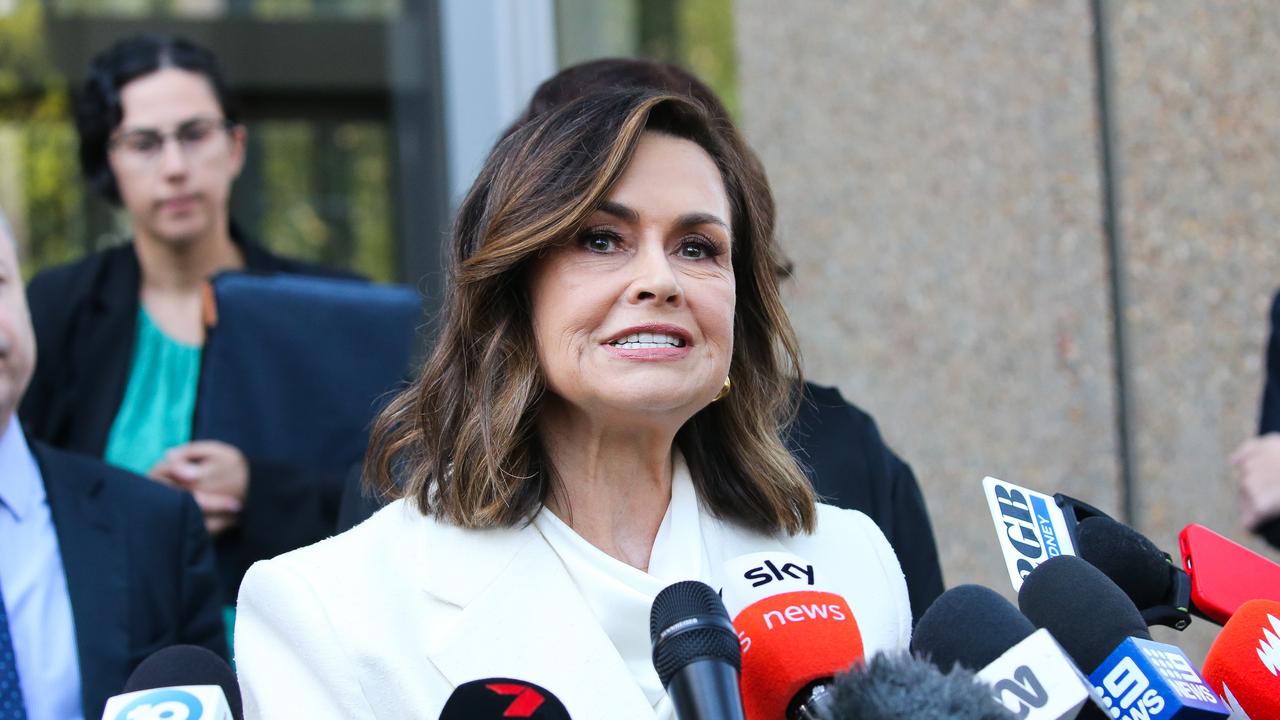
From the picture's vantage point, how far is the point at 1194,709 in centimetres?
172

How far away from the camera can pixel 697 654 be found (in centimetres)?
161

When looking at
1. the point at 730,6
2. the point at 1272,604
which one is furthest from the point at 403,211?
the point at 1272,604

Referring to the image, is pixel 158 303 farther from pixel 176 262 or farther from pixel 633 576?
pixel 633 576

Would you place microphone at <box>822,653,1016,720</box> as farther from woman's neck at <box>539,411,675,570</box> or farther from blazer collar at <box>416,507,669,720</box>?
woman's neck at <box>539,411,675,570</box>

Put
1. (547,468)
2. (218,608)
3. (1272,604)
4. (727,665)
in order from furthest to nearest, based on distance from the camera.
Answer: (218,608), (547,468), (1272,604), (727,665)

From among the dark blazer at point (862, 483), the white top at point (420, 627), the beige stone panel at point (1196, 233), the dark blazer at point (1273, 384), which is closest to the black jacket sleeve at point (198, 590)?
the dark blazer at point (862, 483)

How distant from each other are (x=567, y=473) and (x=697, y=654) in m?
0.80

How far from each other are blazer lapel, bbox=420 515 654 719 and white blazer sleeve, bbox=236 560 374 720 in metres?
0.13

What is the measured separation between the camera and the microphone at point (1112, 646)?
1.73 metres

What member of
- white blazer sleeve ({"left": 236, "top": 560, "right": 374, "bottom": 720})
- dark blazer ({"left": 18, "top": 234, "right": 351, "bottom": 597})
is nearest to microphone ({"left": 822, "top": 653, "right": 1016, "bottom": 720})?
white blazer sleeve ({"left": 236, "top": 560, "right": 374, "bottom": 720})

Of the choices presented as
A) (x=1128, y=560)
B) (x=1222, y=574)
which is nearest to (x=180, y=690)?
(x=1128, y=560)

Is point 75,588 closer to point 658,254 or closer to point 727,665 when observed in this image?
point 658,254

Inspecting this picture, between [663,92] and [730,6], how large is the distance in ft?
10.3

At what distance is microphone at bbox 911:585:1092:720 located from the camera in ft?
5.43
